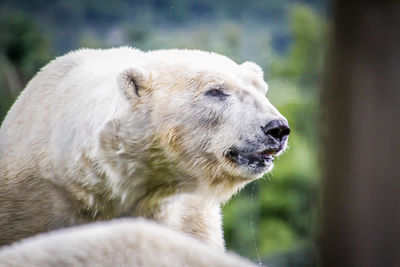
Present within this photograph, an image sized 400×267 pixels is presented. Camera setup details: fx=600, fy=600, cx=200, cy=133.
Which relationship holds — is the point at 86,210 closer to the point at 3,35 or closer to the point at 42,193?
the point at 42,193

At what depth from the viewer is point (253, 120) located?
2287 millimetres

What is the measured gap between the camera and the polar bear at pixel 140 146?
2.38 m

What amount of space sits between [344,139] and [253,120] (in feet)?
4.49

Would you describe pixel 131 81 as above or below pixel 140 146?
above

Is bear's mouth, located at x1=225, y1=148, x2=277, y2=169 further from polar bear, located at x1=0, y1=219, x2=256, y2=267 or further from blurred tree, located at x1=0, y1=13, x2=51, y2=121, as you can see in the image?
blurred tree, located at x1=0, y1=13, x2=51, y2=121

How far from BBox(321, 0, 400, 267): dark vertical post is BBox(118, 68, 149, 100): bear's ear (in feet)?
4.96

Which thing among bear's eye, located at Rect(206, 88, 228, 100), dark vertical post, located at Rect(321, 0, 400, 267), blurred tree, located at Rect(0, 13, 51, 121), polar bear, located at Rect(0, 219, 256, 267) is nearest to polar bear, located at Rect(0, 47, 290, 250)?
bear's eye, located at Rect(206, 88, 228, 100)

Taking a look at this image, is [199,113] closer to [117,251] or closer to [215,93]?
[215,93]

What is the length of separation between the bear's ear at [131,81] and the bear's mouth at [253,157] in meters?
0.44

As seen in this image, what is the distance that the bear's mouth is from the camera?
7.55 ft

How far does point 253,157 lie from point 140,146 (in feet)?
1.51

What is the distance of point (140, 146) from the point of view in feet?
7.95

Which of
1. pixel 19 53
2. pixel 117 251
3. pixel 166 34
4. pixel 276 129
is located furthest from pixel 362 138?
pixel 19 53

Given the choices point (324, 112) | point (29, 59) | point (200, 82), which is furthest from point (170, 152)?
point (324, 112)
